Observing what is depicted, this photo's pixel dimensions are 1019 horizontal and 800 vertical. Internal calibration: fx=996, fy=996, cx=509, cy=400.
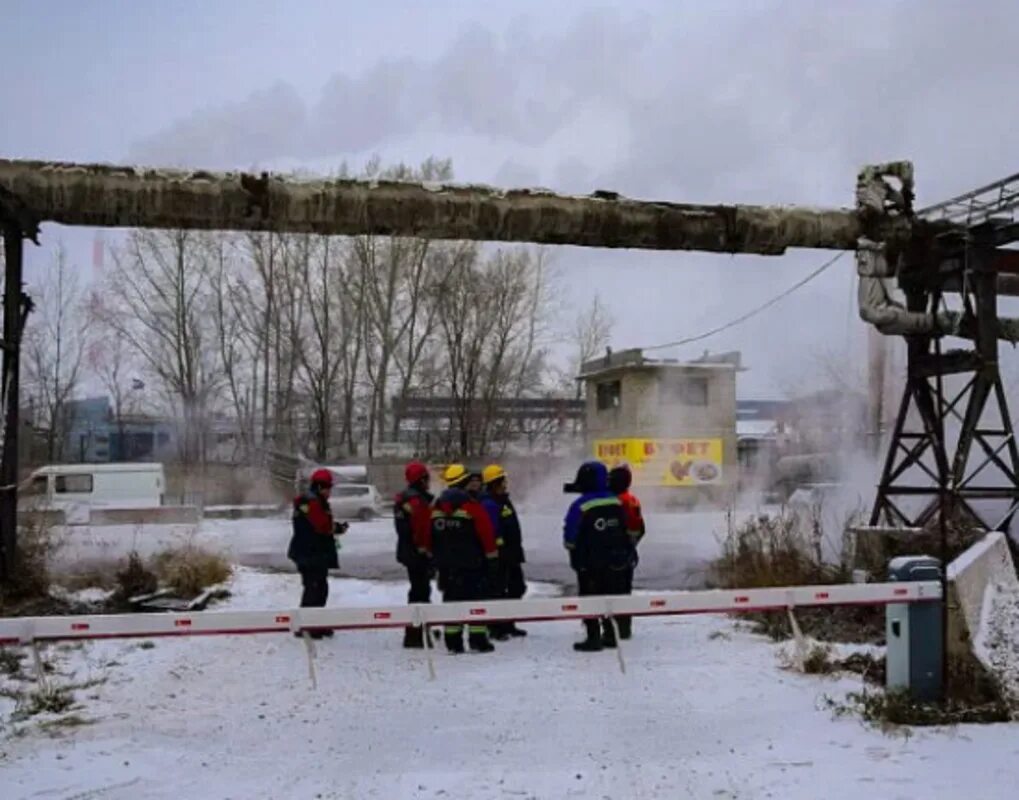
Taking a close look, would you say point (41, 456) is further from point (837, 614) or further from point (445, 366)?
point (837, 614)

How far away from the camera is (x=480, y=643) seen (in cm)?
932

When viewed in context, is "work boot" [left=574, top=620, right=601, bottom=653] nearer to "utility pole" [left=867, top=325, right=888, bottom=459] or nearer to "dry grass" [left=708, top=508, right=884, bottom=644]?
"dry grass" [left=708, top=508, right=884, bottom=644]

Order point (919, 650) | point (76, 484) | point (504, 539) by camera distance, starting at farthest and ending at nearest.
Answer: point (76, 484) < point (504, 539) < point (919, 650)

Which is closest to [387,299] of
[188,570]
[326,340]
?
[326,340]

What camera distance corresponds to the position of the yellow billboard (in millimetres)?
38875

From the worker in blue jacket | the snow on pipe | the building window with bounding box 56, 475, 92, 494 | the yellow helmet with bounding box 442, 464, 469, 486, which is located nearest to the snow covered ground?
the worker in blue jacket

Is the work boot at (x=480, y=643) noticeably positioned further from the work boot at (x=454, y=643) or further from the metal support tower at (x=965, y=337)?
the metal support tower at (x=965, y=337)

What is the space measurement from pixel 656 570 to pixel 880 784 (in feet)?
39.3

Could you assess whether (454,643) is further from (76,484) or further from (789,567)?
(76,484)

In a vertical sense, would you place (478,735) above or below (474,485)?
below

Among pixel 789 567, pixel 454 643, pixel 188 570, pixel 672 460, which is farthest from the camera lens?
pixel 672 460

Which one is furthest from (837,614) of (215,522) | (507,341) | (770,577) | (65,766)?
(507,341)

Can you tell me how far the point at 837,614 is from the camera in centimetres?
1037

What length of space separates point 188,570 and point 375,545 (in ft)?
33.0
